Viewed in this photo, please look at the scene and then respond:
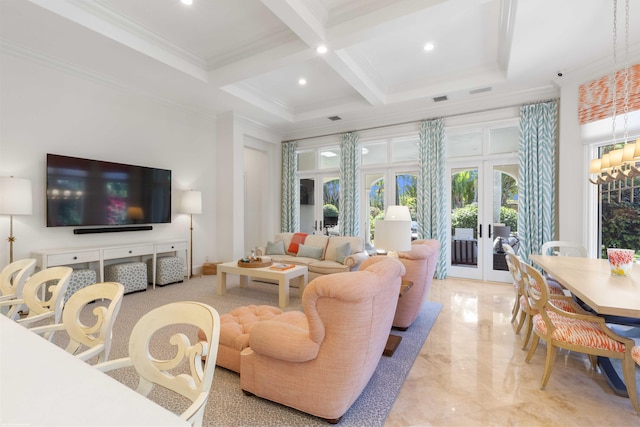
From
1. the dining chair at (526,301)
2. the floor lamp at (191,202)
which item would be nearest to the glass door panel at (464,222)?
the dining chair at (526,301)

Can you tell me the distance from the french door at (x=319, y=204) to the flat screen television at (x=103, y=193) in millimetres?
3185

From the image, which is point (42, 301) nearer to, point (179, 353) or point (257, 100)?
point (179, 353)

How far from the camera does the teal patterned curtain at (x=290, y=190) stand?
729 cm

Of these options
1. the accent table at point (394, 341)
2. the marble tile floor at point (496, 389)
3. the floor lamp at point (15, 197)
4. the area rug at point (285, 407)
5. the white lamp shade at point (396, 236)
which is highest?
the floor lamp at point (15, 197)

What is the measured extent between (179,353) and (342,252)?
13.0 ft

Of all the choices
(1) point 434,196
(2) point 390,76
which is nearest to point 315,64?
(2) point 390,76

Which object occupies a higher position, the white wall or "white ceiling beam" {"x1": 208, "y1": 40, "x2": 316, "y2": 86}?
"white ceiling beam" {"x1": 208, "y1": 40, "x2": 316, "y2": 86}

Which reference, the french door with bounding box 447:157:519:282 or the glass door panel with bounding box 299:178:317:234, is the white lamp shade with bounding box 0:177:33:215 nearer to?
the glass door panel with bounding box 299:178:317:234

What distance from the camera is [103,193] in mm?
4371

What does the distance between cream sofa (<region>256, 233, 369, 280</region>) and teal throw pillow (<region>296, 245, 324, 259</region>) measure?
5 cm

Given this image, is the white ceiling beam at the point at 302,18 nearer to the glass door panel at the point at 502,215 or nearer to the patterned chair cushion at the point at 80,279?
the glass door panel at the point at 502,215

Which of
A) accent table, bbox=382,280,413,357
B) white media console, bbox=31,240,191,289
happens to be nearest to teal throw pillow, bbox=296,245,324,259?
white media console, bbox=31,240,191,289

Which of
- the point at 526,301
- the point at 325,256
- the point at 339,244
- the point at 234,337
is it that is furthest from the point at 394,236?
the point at 325,256

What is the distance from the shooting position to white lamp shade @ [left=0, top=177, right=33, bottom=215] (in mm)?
3326
